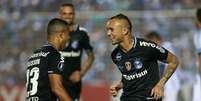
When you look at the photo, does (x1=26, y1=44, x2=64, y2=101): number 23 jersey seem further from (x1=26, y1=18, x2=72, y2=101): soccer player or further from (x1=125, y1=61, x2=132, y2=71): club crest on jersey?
(x1=125, y1=61, x2=132, y2=71): club crest on jersey

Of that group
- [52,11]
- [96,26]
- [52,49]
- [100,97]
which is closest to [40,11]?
[52,11]

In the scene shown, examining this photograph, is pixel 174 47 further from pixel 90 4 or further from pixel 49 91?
pixel 49 91

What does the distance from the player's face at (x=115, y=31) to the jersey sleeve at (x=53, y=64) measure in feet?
2.16

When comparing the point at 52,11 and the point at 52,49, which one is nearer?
the point at 52,49

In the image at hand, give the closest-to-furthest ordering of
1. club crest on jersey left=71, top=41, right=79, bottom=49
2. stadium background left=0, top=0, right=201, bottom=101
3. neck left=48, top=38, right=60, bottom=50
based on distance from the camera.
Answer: neck left=48, top=38, right=60, bottom=50 < club crest on jersey left=71, top=41, right=79, bottom=49 < stadium background left=0, top=0, right=201, bottom=101

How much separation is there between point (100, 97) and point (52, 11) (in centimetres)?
198

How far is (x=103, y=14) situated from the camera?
13.5 meters

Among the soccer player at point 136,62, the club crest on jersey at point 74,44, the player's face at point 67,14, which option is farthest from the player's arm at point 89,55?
the soccer player at point 136,62

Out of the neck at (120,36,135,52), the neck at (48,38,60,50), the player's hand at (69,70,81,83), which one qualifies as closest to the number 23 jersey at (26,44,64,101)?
the neck at (48,38,60,50)

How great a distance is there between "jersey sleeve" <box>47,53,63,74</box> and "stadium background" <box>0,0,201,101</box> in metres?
5.05

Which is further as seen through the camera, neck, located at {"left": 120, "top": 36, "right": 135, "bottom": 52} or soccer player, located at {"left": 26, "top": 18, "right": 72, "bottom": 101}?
neck, located at {"left": 120, "top": 36, "right": 135, "bottom": 52}

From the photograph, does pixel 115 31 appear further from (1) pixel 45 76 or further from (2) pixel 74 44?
(2) pixel 74 44

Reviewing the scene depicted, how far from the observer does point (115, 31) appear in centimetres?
815

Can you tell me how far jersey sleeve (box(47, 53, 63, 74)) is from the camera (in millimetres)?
8078
